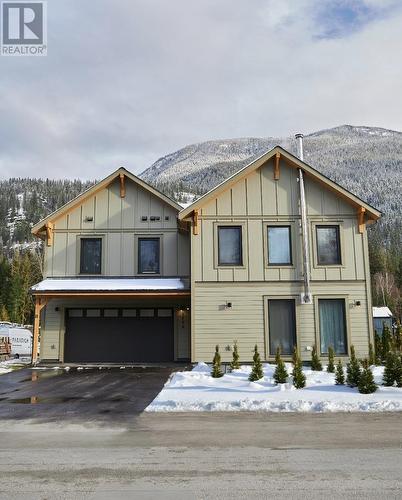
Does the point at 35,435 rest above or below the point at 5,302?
below

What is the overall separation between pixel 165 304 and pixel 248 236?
4.35m

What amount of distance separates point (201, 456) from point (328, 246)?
12.3 metres

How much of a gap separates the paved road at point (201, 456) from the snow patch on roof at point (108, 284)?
27.9 feet

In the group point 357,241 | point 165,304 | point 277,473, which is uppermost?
point 357,241

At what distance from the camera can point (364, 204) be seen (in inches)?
655

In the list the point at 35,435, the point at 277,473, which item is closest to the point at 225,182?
the point at 35,435

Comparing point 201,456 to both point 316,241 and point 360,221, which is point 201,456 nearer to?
point 316,241

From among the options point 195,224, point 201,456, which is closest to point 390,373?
point 201,456

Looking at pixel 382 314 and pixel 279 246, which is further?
pixel 382 314

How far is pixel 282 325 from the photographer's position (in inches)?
653

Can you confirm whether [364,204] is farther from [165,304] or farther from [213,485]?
[213,485]

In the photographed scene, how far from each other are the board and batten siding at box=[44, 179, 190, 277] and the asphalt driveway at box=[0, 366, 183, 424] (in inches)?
165

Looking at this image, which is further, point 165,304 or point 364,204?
point 165,304

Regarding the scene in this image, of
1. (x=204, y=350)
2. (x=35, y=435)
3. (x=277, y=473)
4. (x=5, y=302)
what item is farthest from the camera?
(x=5, y=302)
